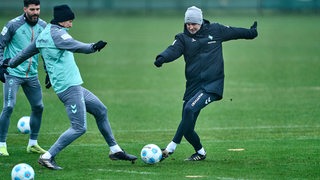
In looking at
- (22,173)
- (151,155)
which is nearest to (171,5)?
(151,155)

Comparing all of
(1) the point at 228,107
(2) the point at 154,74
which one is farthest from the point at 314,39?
(1) the point at 228,107

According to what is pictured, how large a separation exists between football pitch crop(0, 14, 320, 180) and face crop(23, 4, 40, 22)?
2.36m

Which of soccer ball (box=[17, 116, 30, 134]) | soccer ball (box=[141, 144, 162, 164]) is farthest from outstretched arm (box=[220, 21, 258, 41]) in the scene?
soccer ball (box=[17, 116, 30, 134])

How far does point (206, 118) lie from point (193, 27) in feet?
22.6

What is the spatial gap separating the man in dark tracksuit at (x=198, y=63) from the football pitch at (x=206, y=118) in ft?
1.73

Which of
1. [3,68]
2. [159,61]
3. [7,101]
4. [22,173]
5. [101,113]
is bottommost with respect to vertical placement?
[7,101]

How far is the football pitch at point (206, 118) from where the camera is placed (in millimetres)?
14453

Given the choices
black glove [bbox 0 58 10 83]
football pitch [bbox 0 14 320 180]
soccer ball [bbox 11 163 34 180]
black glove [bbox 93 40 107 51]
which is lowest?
football pitch [bbox 0 14 320 180]

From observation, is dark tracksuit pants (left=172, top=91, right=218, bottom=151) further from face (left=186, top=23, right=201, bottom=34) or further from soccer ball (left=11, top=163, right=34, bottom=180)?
soccer ball (left=11, top=163, right=34, bottom=180)

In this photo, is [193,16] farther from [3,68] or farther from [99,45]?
[3,68]

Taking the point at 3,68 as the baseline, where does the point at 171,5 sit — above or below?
below

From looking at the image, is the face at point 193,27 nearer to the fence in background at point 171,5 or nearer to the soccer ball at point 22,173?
the soccer ball at point 22,173

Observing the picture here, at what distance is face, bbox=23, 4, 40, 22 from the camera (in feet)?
52.0

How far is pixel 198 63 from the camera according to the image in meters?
15.2
